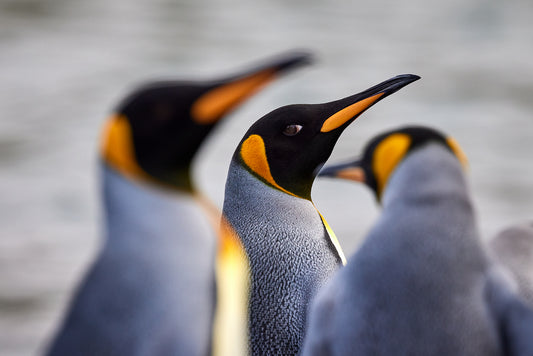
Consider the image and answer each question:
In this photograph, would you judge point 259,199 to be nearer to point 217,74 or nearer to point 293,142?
point 293,142

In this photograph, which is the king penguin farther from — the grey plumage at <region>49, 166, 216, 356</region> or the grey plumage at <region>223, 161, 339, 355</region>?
the grey plumage at <region>49, 166, 216, 356</region>

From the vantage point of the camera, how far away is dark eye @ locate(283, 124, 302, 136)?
1.73 m

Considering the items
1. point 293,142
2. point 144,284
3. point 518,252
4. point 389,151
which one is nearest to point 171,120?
point 144,284

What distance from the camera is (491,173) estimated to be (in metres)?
8.64

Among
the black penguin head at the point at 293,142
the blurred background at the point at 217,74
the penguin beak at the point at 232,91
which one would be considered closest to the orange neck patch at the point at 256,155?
the black penguin head at the point at 293,142

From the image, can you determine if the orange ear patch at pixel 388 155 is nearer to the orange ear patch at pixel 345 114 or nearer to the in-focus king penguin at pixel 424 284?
the in-focus king penguin at pixel 424 284

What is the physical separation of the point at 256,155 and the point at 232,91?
1.64ft

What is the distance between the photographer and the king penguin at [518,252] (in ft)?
4.59

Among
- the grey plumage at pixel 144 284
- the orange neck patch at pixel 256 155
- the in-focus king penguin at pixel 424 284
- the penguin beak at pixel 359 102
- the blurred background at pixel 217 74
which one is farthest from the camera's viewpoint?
the blurred background at pixel 217 74

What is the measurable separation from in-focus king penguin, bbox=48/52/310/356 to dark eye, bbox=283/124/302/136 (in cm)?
50

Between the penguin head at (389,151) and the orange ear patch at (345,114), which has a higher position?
the orange ear patch at (345,114)

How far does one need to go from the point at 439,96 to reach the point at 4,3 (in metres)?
8.04

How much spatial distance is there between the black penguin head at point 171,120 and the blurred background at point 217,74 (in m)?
3.76

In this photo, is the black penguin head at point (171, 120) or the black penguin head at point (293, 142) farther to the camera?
the black penguin head at point (293, 142)
